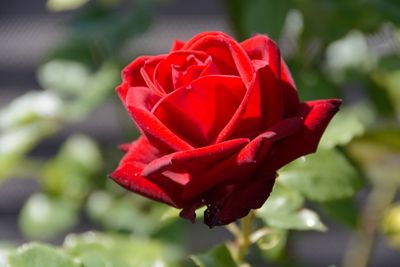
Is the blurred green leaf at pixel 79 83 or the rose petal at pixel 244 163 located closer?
the rose petal at pixel 244 163

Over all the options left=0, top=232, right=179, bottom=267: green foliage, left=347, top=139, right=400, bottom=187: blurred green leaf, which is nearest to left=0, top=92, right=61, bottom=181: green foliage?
left=0, top=232, right=179, bottom=267: green foliage

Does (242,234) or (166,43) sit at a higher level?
(242,234)

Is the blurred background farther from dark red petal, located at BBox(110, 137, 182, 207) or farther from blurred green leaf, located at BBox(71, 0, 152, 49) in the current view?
dark red petal, located at BBox(110, 137, 182, 207)

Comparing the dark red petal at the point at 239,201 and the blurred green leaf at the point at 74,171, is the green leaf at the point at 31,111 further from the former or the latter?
the dark red petal at the point at 239,201

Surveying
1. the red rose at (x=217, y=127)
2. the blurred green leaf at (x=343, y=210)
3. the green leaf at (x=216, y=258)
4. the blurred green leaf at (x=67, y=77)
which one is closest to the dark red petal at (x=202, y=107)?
the red rose at (x=217, y=127)

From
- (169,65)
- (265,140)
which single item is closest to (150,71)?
(169,65)

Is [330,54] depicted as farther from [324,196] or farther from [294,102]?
[294,102]

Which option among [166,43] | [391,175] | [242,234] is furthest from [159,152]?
[166,43]
